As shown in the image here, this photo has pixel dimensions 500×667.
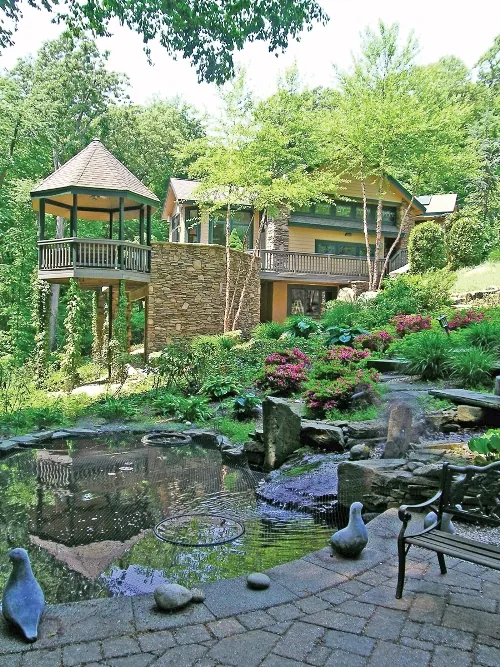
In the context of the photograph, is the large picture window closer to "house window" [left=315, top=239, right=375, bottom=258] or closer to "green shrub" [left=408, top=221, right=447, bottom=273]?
"house window" [left=315, top=239, right=375, bottom=258]

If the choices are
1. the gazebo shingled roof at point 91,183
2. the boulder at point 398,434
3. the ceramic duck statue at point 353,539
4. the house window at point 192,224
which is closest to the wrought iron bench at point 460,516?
the ceramic duck statue at point 353,539

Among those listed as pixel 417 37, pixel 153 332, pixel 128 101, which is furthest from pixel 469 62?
pixel 153 332

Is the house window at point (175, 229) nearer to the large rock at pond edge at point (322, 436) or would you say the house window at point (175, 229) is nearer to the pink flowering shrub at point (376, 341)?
the pink flowering shrub at point (376, 341)

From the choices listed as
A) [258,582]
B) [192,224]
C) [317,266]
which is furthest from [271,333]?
[258,582]

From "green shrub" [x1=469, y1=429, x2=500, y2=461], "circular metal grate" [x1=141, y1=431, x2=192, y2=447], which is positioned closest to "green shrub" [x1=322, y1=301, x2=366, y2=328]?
"circular metal grate" [x1=141, y1=431, x2=192, y2=447]

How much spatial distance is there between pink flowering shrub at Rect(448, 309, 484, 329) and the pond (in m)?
6.68

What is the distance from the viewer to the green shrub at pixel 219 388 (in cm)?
1059

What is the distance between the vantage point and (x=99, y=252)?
50.0ft

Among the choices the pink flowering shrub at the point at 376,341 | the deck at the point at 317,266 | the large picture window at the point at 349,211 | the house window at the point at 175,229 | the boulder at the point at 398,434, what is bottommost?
the boulder at the point at 398,434

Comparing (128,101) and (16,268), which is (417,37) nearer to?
(128,101)

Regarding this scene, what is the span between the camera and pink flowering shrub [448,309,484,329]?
11416 millimetres

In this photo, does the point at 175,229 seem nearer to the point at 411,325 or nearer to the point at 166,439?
the point at 411,325

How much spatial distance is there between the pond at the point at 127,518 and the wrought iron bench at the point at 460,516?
49.4 inches

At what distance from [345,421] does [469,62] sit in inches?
1536
